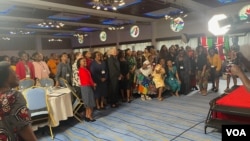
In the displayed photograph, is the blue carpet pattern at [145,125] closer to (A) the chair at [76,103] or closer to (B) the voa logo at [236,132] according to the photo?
(A) the chair at [76,103]

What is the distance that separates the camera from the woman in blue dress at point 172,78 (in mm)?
6160

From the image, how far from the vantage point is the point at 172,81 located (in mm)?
6168

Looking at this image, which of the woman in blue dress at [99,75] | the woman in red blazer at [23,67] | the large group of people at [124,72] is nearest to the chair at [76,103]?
the large group of people at [124,72]

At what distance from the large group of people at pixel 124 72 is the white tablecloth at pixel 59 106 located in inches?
14.8

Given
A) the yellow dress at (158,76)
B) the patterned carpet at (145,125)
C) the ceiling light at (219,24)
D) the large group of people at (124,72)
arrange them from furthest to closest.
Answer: the yellow dress at (158,76) → the large group of people at (124,72) → the patterned carpet at (145,125) → the ceiling light at (219,24)

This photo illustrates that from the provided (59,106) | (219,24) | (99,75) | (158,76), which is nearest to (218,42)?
(158,76)

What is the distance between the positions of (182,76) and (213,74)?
103 cm

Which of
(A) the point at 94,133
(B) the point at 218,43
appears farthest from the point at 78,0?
(B) the point at 218,43

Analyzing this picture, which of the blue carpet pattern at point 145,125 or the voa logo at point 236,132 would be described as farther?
the blue carpet pattern at point 145,125

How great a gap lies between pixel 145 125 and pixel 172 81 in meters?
2.51

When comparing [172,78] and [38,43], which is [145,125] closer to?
[172,78]

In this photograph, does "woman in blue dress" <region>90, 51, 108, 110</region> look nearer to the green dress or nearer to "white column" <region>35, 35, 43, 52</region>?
A: the green dress

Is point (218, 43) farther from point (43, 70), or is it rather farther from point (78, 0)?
point (43, 70)

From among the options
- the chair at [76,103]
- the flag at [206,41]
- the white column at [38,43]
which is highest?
the white column at [38,43]
